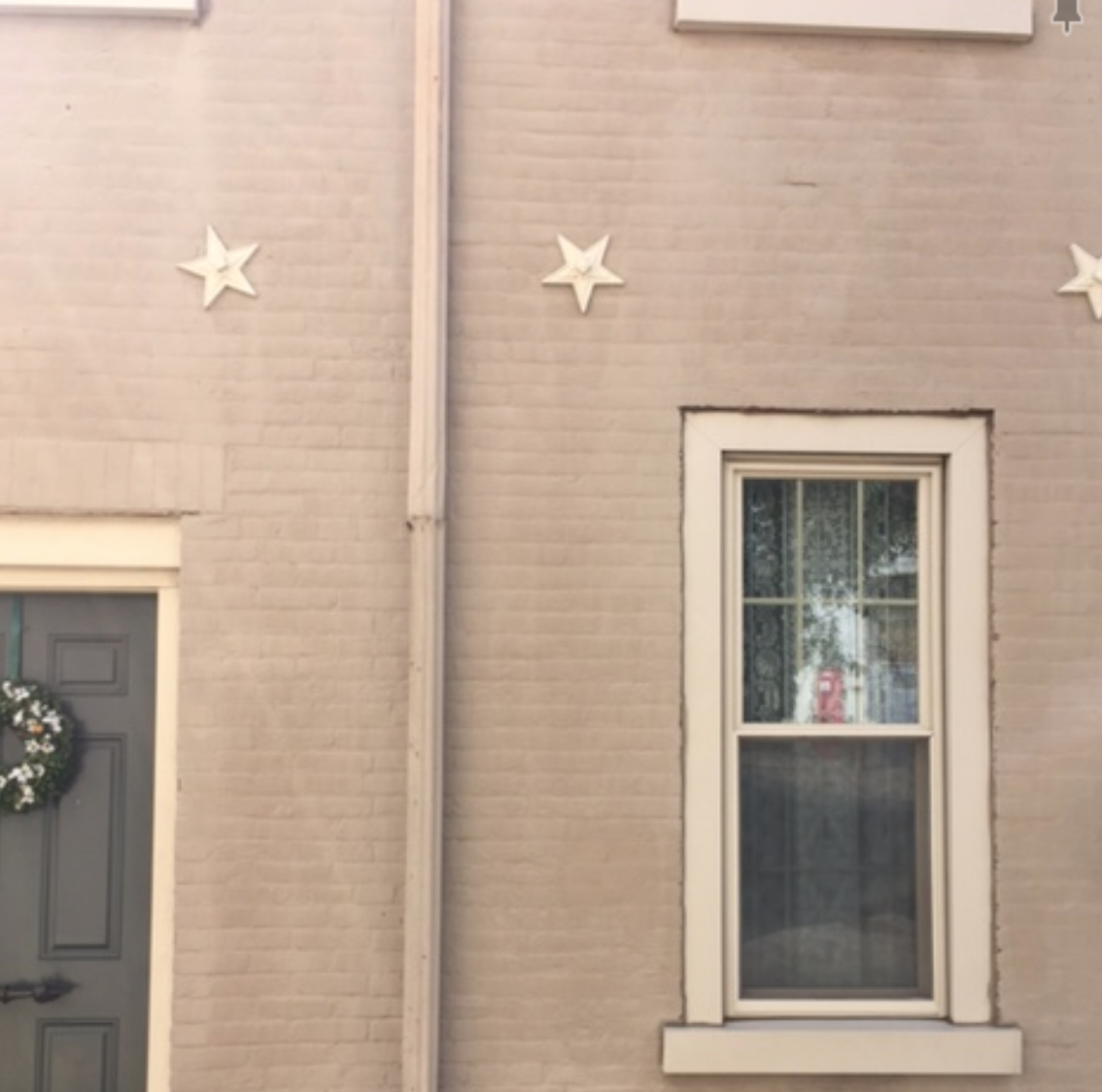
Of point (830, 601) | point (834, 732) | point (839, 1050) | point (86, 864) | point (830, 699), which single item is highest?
point (830, 601)

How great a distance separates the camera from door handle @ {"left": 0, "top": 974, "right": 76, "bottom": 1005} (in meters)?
5.27

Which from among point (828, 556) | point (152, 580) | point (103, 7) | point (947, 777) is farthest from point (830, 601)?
point (103, 7)

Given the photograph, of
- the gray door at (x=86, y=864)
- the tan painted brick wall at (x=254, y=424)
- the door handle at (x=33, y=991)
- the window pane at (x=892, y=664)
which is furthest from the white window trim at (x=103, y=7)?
the door handle at (x=33, y=991)

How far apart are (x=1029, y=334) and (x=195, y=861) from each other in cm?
318

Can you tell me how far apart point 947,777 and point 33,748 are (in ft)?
9.59

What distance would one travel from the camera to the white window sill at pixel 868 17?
5.43m

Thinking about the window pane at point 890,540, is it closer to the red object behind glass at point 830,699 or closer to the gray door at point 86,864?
the red object behind glass at point 830,699

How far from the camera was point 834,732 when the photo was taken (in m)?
5.45

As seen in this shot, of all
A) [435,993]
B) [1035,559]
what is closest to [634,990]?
[435,993]

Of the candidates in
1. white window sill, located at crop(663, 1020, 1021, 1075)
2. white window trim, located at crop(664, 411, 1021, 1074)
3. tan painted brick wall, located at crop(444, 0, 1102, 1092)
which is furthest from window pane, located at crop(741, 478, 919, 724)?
white window sill, located at crop(663, 1020, 1021, 1075)

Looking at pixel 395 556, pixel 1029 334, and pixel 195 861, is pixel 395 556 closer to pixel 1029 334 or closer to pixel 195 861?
pixel 195 861

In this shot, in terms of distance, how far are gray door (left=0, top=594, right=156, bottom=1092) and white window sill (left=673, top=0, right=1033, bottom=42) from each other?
265 centimetres

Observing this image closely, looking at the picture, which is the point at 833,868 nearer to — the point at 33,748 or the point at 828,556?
the point at 828,556

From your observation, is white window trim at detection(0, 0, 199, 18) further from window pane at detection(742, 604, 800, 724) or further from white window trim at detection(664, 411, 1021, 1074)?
window pane at detection(742, 604, 800, 724)
